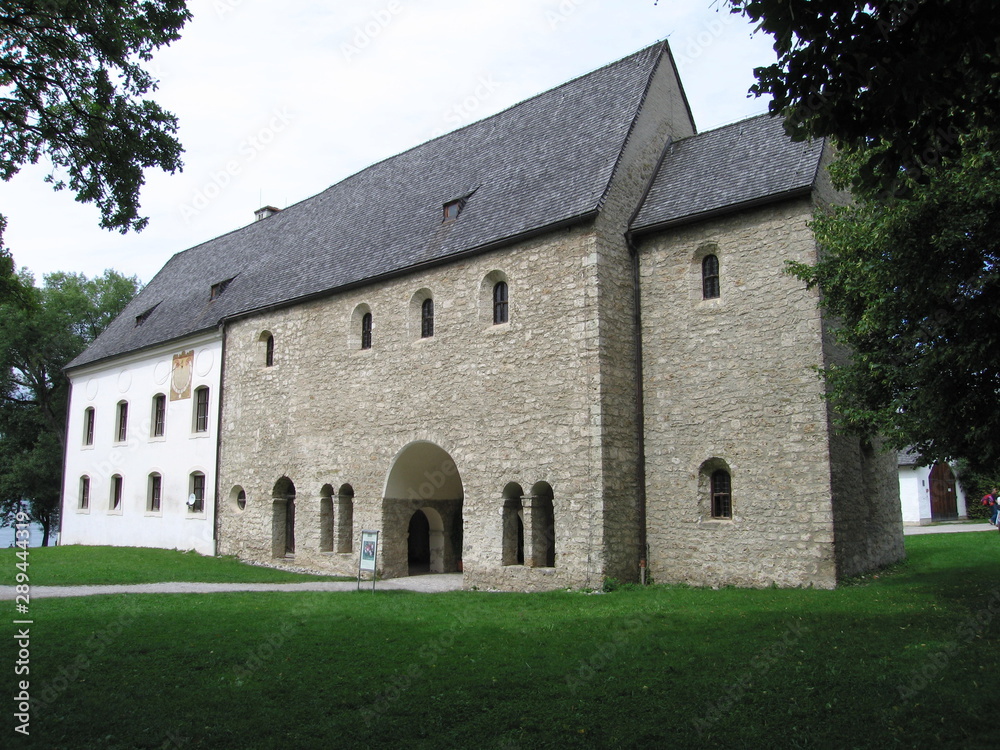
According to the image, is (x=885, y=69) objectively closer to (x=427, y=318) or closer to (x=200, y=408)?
(x=427, y=318)

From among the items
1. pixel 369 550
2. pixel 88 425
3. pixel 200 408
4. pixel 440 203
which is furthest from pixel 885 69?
pixel 88 425

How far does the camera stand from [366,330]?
20.3 metres

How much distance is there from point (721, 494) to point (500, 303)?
6.19 metres

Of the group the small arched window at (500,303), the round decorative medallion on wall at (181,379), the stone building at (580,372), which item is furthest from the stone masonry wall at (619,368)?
the round decorative medallion on wall at (181,379)

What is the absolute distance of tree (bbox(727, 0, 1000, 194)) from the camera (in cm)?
560


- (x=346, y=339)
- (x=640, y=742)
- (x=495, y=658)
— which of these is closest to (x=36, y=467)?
(x=346, y=339)

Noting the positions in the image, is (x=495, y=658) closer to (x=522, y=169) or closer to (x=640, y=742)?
(x=640, y=742)

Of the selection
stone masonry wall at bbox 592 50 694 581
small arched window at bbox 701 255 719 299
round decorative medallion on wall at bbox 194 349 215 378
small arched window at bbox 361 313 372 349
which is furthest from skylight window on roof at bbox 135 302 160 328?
small arched window at bbox 701 255 719 299

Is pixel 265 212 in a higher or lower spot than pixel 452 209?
higher

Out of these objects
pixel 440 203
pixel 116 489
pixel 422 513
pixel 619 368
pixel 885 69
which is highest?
pixel 440 203

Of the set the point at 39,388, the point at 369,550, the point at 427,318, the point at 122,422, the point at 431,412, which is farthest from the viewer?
the point at 39,388

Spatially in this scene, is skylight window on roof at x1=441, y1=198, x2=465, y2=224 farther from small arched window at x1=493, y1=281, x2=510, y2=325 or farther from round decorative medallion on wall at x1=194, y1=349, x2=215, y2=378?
round decorative medallion on wall at x1=194, y1=349, x2=215, y2=378

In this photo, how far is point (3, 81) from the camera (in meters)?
9.52

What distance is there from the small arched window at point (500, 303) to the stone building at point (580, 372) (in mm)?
70
